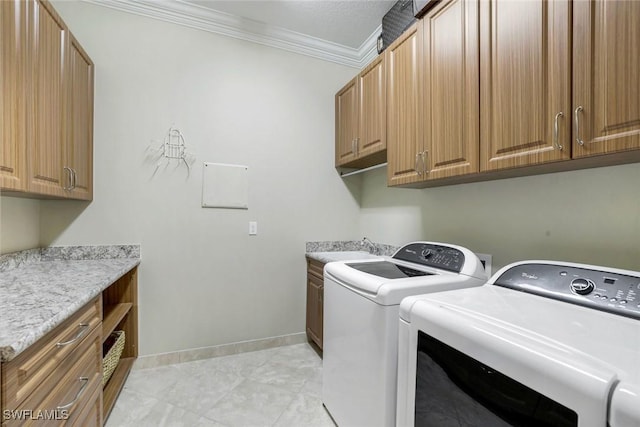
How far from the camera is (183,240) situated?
2.31 meters

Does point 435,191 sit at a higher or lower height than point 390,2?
lower

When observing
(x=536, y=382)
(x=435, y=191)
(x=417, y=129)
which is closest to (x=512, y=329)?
(x=536, y=382)

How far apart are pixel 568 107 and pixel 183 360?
283 centimetres

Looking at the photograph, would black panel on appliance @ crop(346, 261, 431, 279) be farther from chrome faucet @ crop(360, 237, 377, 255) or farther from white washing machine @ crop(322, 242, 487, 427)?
chrome faucet @ crop(360, 237, 377, 255)

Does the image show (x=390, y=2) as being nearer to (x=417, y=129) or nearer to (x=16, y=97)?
(x=417, y=129)

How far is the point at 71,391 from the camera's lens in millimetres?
1086

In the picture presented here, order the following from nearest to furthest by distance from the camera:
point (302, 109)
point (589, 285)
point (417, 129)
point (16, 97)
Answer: point (589, 285) < point (16, 97) < point (417, 129) < point (302, 109)

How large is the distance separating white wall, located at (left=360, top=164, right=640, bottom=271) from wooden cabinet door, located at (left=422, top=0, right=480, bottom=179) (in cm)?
35

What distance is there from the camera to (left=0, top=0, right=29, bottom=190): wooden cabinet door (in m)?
1.23

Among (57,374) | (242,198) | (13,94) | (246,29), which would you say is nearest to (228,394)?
(57,374)

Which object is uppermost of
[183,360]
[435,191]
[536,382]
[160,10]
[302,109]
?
[160,10]

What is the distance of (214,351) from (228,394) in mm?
554

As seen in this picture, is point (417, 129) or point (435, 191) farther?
point (435, 191)

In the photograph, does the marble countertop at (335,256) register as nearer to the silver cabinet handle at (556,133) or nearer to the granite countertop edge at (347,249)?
the granite countertop edge at (347,249)
